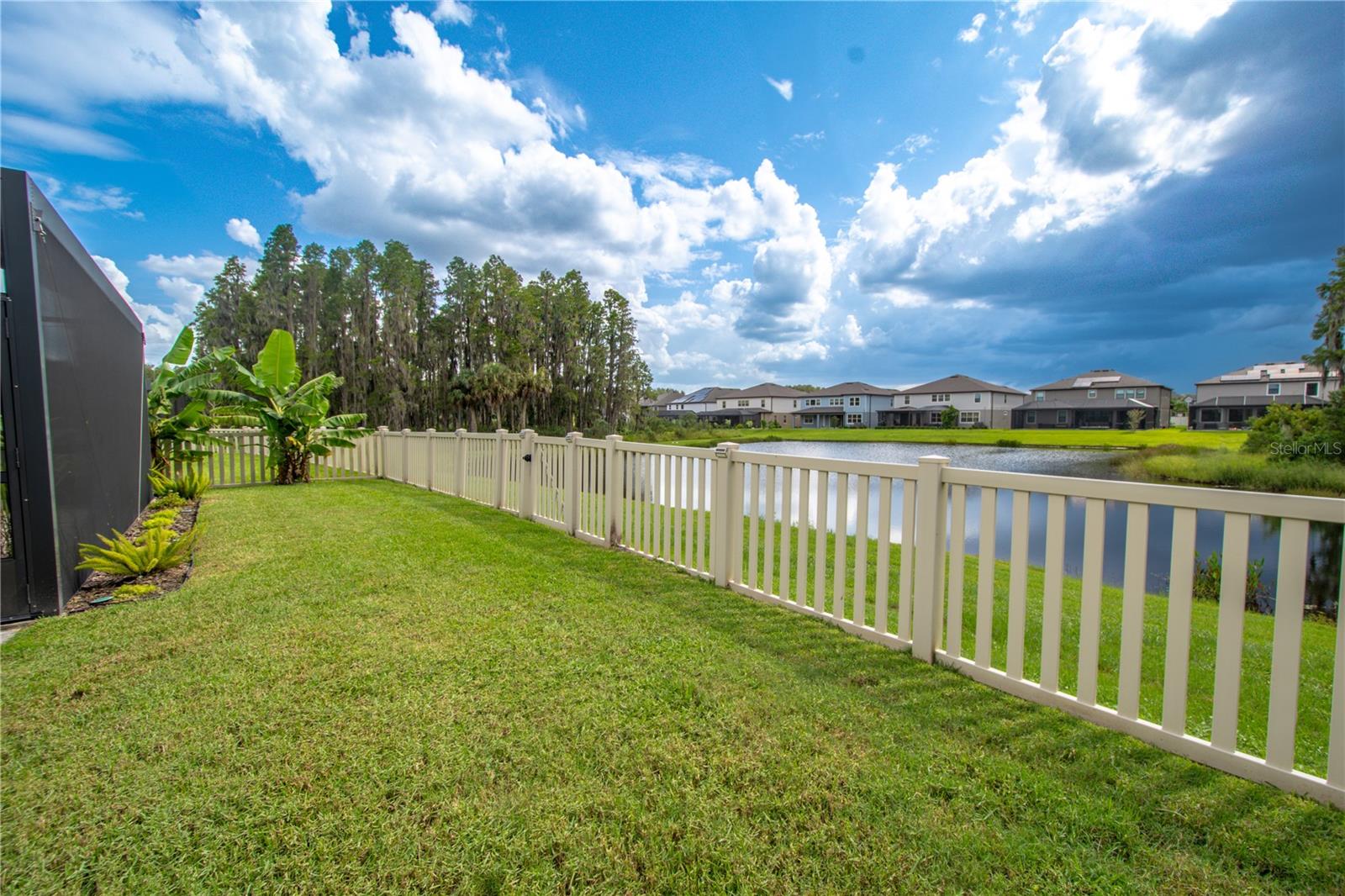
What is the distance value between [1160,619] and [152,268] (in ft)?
51.3

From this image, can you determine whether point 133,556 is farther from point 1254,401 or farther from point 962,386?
point 962,386

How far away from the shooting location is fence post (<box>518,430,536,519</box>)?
6461 mm

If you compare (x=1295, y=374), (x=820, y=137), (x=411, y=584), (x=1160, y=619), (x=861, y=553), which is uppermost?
(x=820, y=137)

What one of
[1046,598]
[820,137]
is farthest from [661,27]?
[1046,598]

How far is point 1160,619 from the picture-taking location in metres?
3.92

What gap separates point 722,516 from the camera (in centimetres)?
393

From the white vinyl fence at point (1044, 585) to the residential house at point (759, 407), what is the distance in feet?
198

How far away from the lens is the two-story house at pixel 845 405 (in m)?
60.0

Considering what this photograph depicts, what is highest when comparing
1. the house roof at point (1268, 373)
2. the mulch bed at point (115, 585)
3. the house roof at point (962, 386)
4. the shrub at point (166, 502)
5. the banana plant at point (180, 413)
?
→ the house roof at point (962, 386)

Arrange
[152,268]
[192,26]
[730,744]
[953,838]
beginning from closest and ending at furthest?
[953,838], [730,744], [192,26], [152,268]

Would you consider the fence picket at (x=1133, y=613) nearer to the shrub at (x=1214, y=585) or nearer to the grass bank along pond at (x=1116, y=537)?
the grass bank along pond at (x=1116, y=537)

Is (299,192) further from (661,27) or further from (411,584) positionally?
(411,584)

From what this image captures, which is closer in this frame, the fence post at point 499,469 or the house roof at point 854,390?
the fence post at point 499,469

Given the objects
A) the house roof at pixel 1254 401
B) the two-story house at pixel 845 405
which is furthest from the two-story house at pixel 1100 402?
the two-story house at pixel 845 405
